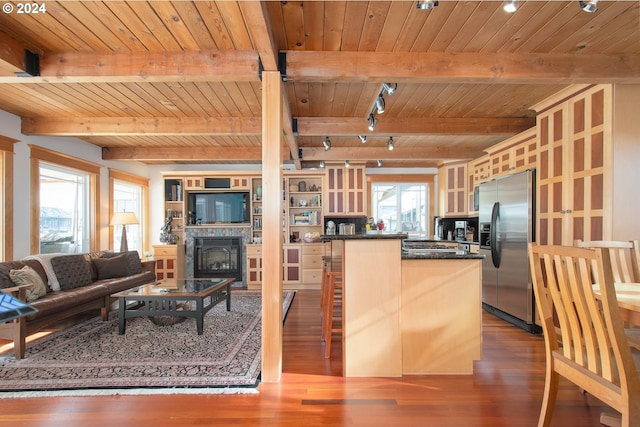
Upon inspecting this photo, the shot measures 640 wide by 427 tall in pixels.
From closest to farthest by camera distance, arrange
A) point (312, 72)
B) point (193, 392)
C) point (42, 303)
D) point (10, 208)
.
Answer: point (193, 392) < point (312, 72) < point (42, 303) < point (10, 208)

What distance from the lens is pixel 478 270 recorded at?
2408 millimetres

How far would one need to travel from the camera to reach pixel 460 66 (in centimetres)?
235

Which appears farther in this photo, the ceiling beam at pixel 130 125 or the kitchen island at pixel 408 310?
the ceiling beam at pixel 130 125

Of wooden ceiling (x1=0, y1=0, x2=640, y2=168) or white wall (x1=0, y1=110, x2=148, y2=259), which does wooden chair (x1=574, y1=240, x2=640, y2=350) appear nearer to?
wooden ceiling (x1=0, y1=0, x2=640, y2=168)

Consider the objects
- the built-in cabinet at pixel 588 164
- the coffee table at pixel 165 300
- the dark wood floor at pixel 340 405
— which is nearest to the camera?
the dark wood floor at pixel 340 405

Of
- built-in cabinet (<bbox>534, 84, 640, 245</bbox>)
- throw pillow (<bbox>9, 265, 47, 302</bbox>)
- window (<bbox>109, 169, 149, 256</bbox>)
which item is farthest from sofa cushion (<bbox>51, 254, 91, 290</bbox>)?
built-in cabinet (<bbox>534, 84, 640, 245</bbox>)

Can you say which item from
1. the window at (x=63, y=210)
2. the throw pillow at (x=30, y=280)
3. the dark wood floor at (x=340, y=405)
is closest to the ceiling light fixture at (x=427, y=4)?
the dark wood floor at (x=340, y=405)

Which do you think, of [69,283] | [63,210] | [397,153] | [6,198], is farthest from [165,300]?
[397,153]

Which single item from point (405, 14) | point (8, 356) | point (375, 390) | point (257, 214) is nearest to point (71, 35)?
point (405, 14)

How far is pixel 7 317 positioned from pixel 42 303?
174 centimetres

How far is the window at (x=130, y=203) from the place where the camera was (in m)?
5.42

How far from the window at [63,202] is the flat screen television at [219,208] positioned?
66.5 inches

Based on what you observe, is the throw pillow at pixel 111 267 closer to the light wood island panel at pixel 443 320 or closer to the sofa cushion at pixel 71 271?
the sofa cushion at pixel 71 271

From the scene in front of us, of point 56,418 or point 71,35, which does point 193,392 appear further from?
point 71,35
